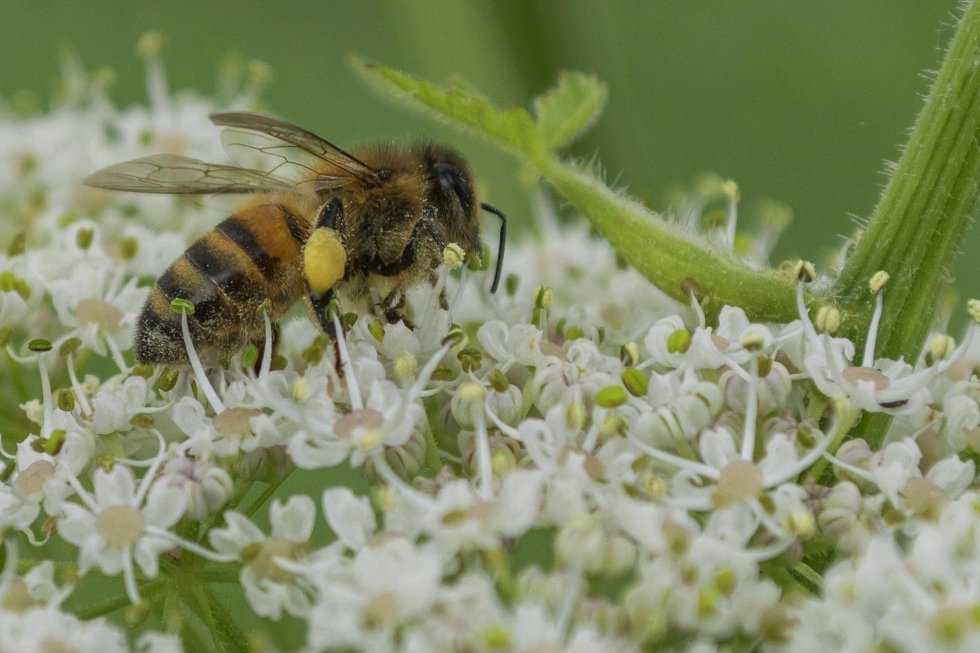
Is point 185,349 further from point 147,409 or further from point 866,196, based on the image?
point 866,196

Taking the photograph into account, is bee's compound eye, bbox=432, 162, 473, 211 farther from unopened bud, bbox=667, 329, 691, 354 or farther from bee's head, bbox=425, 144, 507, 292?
unopened bud, bbox=667, 329, 691, 354

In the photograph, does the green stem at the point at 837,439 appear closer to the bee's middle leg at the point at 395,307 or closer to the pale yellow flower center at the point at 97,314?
the bee's middle leg at the point at 395,307

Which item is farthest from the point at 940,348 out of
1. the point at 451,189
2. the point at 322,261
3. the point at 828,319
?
the point at 322,261

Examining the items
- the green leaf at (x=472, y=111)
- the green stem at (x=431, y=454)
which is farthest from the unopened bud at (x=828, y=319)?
the green stem at (x=431, y=454)

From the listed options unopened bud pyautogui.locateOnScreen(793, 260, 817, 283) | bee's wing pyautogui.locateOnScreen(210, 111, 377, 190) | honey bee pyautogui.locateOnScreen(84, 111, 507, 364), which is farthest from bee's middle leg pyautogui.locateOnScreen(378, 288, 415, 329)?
unopened bud pyautogui.locateOnScreen(793, 260, 817, 283)

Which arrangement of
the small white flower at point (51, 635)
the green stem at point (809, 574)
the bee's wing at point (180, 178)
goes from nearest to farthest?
the small white flower at point (51, 635) → the green stem at point (809, 574) → the bee's wing at point (180, 178)

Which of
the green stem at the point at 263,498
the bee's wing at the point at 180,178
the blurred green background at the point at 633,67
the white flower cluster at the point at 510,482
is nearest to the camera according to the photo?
the white flower cluster at the point at 510,482
